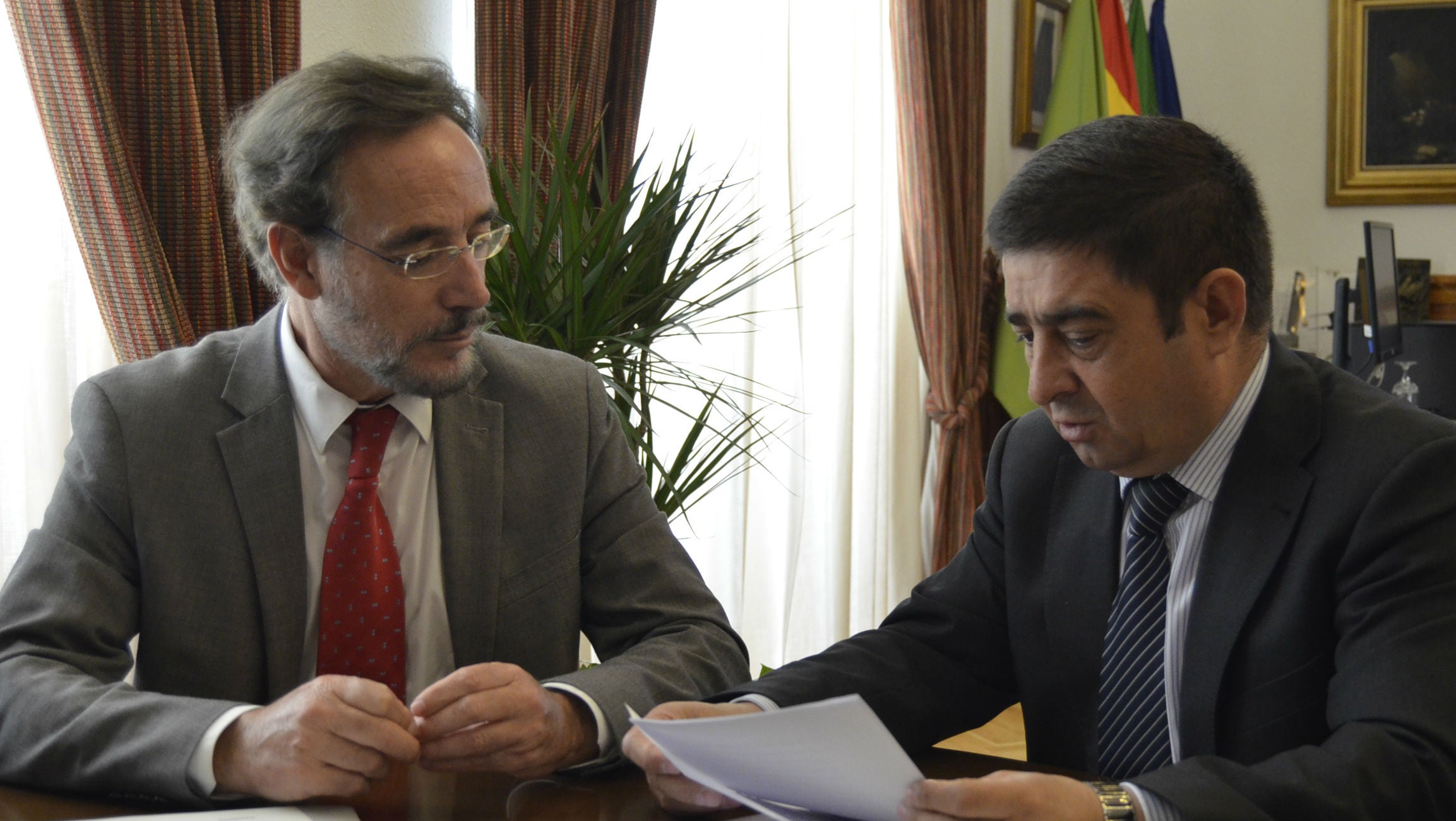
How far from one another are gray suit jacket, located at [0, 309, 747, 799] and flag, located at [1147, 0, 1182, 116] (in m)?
5.23

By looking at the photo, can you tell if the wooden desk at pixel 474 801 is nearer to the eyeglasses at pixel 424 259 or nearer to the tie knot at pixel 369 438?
the tie knot at pixel 369 438

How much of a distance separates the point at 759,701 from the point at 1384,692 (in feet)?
2.08

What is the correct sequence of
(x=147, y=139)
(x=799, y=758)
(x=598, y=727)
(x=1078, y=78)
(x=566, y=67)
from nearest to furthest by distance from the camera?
(x=799, y=758) < (x=598, y=727) < (x=147, y=139) < (x=566, y=67) < (x=1078, y=78)

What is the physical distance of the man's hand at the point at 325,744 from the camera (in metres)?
1.23

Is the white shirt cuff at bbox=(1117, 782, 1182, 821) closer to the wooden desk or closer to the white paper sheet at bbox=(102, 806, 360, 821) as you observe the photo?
the wooden desk

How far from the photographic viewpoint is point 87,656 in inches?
59.8

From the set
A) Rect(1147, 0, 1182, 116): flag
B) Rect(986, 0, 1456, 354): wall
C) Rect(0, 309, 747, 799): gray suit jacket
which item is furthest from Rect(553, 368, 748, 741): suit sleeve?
Rect(986, 0, 1456, 354): wall

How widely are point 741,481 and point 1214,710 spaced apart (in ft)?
8.47

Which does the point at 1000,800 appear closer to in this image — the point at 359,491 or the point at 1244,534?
the point at 1244,534

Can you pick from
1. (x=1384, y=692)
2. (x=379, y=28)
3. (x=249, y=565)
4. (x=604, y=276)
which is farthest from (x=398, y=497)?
(x=379, y=28)

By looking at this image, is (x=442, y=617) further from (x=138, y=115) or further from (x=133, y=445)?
(x=138, y=115)

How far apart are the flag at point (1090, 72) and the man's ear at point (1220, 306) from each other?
12.1 ft

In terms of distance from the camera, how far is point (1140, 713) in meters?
1.50

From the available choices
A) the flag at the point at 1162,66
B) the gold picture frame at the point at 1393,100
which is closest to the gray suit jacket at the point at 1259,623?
the flag at the point at 1162,66
